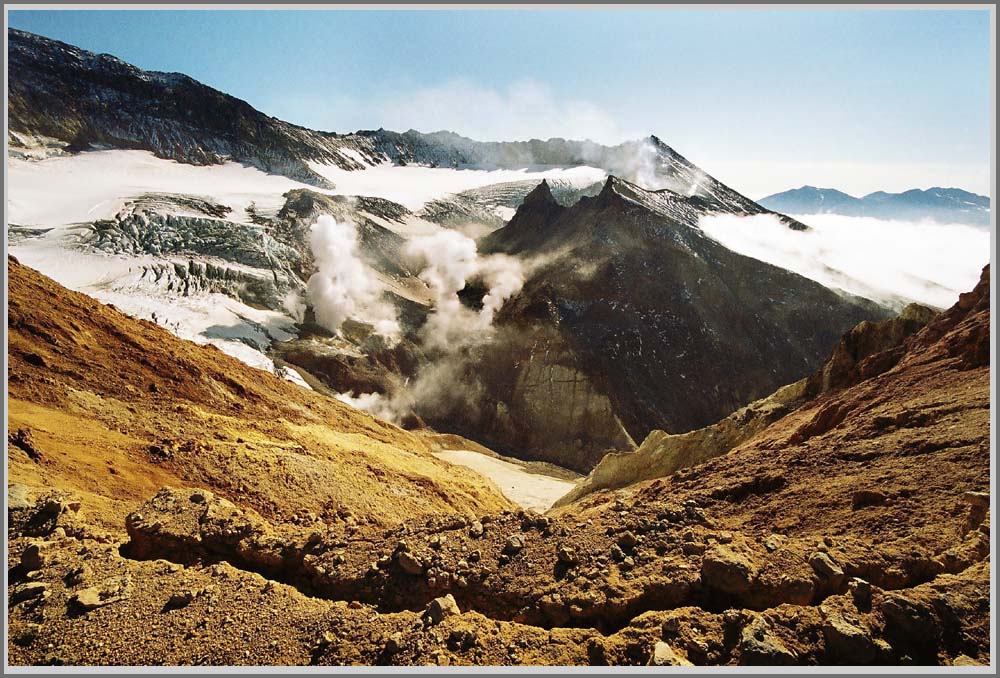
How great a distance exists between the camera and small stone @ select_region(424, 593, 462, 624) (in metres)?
4.82

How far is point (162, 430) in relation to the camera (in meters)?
13.6

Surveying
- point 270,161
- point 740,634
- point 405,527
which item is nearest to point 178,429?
point 405,527

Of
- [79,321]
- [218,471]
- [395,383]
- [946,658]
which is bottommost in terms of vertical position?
[395,383]

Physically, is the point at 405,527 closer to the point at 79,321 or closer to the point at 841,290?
the point at 79,321

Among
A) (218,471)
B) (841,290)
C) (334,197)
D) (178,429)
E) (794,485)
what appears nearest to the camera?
(794,485)

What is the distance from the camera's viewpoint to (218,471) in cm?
1275

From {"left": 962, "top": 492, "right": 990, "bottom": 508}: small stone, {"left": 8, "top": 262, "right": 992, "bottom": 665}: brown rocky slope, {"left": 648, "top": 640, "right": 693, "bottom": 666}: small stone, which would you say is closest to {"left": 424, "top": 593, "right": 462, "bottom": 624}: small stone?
{"left": 8, "top": 262, "right": 992, "bottom": 665}: brown rocky slope

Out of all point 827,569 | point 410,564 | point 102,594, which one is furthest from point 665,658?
point 102,594

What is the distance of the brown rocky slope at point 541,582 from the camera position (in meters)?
4.36

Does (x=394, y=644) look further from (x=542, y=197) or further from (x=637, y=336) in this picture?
(x=542, y=197)

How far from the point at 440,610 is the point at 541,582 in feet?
3.62

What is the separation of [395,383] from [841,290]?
157 ft

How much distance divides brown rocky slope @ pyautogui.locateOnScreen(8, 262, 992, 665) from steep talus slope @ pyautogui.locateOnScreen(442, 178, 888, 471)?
35.3 meters

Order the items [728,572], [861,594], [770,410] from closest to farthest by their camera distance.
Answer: [861,594] < [728,572] < [770,410]
